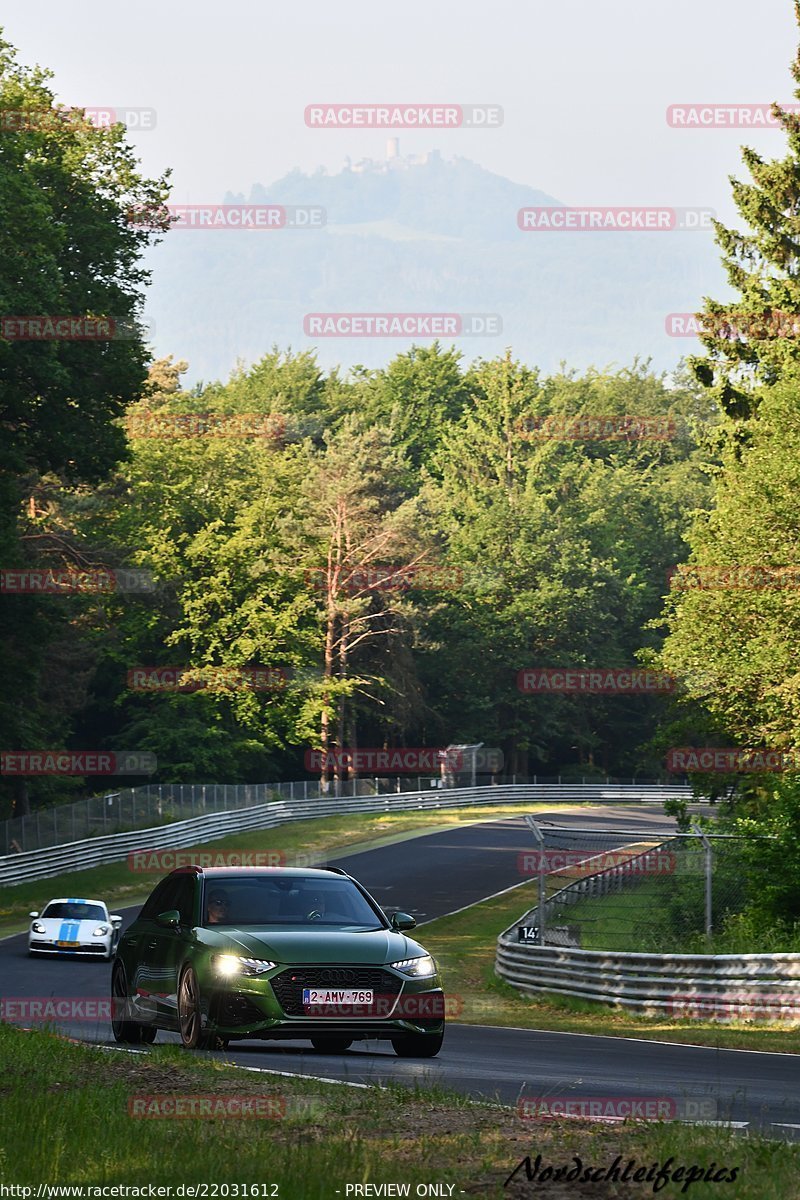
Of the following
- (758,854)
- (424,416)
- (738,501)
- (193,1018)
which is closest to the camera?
(193,1018)

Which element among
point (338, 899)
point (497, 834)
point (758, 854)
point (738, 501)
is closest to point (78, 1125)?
point (338, 899)

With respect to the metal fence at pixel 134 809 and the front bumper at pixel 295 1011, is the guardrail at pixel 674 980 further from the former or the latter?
the metal fence at pixel 134 809

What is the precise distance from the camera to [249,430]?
9656 centimetres

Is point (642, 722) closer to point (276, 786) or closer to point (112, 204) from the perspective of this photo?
point (276, 786)

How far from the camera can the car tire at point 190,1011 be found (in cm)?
1356

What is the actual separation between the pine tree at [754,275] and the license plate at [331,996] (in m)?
38.7

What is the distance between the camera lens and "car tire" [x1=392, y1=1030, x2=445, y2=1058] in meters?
14.1

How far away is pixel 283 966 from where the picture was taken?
43.5 ft

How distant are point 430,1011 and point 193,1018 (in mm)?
1820

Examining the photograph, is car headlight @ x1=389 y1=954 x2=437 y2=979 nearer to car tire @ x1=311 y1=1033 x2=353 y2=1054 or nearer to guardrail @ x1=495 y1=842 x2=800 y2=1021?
car tire @ x1=311 y1=1033 x2=353 y2=1054

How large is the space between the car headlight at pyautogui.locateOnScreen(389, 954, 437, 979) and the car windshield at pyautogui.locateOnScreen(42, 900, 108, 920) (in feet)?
71.8

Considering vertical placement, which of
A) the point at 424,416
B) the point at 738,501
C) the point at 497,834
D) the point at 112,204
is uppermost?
the point at 424,416

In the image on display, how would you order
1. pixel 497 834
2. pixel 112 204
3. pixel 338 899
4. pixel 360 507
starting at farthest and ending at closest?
pixel 360 507
pixel 497 834
pixel 112 204
pixel 338 899

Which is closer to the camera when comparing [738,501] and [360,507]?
[738,501]
